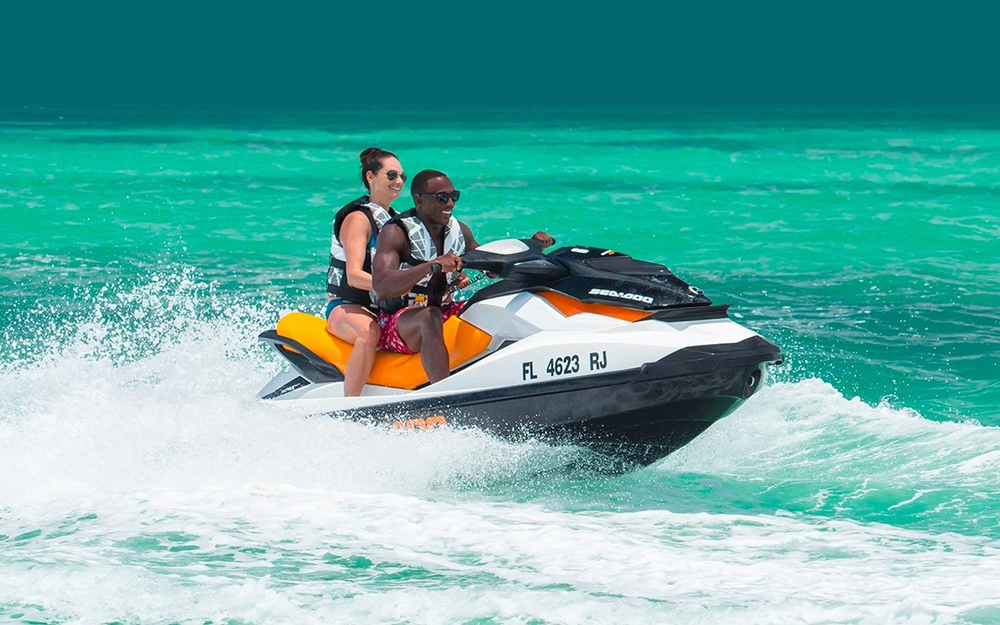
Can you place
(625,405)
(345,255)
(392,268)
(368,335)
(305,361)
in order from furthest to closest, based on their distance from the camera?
(305,361), (345,255), (368,335), (392,268), (625,405)

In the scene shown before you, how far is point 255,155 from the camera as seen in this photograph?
→ 671 inches

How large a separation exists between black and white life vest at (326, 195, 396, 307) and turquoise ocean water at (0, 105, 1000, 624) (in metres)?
0.46

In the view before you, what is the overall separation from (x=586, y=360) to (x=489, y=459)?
1.54 feet

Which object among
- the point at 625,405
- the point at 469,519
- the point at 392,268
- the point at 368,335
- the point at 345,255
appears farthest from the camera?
the point at 345,255

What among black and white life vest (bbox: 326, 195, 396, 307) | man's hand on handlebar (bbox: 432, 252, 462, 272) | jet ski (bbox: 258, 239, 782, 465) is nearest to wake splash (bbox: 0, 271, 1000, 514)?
jet ski (bbox: 258, 239, 782, 465)

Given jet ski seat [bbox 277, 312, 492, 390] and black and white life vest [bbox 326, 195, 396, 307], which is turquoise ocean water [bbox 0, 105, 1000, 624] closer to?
jet ski seat [bbox 277, 312, 492, 390]

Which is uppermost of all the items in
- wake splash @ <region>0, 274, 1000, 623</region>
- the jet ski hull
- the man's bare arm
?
the man's bare arm

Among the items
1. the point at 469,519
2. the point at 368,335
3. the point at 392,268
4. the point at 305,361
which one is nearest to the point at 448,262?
the point at 392,268

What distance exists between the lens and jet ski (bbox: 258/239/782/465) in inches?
172

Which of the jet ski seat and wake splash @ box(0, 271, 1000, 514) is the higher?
the jet ski seat

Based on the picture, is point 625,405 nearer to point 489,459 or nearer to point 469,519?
point 489,459

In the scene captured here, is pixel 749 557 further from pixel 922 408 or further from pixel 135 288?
pixel 135 288

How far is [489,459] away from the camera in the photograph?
4.57 metres

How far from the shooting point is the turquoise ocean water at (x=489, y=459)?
3.66m
